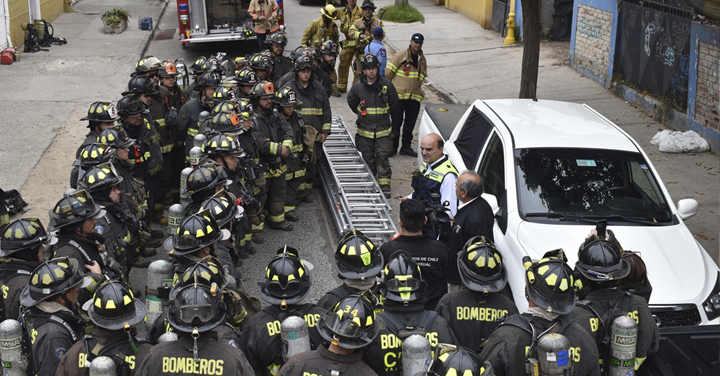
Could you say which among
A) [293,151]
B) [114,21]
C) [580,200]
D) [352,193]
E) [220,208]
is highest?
[220,208]

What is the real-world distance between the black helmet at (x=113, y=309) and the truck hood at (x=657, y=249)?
10.6ft

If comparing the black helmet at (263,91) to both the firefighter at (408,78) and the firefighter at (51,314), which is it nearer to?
the firefighter at (408,78)

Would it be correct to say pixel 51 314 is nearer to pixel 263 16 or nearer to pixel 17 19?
pixel 263 16

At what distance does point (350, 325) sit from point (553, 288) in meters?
1.20

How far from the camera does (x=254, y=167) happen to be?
8219mm

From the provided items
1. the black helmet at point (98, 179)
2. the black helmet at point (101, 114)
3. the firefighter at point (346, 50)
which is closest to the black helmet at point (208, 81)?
the black helmet at point (101, 114)

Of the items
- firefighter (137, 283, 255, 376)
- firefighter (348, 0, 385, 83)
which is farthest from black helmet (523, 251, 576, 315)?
firefighter (348, 0, 385, 83)

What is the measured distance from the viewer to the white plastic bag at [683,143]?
11734mm

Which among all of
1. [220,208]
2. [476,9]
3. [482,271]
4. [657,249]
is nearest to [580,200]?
[657,249]

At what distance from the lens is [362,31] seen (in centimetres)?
1469

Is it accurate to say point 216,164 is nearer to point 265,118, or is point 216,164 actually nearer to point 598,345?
point 265,118

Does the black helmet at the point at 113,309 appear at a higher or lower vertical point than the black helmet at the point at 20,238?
higher

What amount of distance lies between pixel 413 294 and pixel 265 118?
4708 mm

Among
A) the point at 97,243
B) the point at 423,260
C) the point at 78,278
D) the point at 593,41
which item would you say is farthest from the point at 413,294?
the point at 593,41
